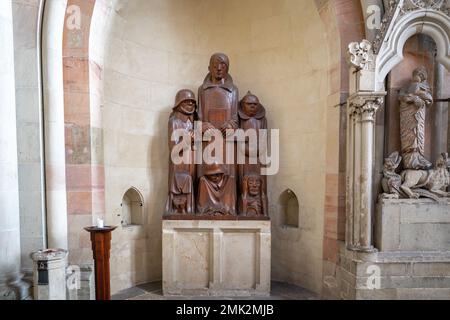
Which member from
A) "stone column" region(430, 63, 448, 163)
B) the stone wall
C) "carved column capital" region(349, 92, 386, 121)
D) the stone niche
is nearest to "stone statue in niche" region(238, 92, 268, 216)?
the stone wall

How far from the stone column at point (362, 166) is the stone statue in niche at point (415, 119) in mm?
352

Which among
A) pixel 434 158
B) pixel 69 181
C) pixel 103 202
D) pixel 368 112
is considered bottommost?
pixel 103 202

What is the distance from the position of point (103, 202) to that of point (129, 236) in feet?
2.67

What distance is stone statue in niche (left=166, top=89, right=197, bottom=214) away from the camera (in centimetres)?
348

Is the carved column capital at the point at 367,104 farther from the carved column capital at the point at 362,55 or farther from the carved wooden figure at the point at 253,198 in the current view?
the carved wooden figure at the point at 253,198

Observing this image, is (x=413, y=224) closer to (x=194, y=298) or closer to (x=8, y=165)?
(x=194, y=298)

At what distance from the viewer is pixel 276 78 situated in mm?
4215

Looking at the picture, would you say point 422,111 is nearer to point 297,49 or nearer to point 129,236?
point 297,49

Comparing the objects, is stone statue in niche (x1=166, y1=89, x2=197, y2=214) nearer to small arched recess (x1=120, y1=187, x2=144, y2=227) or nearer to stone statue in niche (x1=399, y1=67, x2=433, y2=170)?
small arched recess (x1=120, y1=187, x2=144, y2=227)

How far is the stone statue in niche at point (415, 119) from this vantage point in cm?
297

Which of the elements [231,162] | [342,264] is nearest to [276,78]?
[231,162]

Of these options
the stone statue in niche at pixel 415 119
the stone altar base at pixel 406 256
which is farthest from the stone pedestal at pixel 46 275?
the stone statue in niche at pixel 415 119

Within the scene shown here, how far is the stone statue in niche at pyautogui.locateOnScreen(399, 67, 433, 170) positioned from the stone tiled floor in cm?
213

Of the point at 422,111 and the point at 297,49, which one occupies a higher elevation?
the point at 297,49
